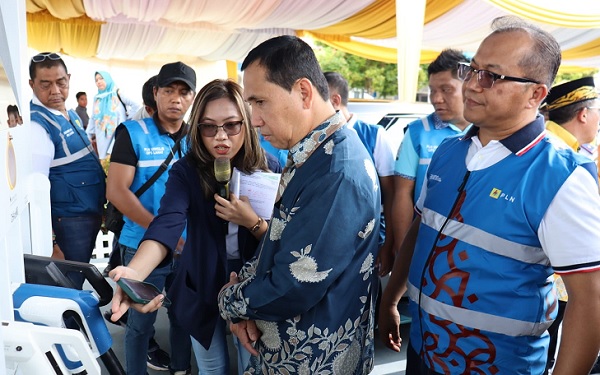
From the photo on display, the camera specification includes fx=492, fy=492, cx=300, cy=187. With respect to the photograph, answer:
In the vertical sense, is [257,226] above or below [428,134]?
below

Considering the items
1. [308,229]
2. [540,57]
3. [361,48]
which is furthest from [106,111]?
[361,48]

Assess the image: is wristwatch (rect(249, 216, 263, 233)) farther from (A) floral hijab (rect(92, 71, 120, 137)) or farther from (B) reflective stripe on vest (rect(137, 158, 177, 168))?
(A) floral hijab (rect(92, 71, 120, 137))

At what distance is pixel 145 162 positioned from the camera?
2.85 metres

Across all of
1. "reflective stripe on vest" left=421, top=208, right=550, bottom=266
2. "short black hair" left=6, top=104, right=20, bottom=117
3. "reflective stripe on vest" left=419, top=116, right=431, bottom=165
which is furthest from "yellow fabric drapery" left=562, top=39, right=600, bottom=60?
"short black hair" left=6, top=104, right=20, bottom=117

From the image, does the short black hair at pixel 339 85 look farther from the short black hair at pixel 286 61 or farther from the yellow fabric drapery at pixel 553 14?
the yellow fabric drapery at pixel 553 14

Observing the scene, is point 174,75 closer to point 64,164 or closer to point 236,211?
point 64,164

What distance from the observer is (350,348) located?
1.48 meters

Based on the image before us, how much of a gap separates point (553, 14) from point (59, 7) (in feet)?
25.7

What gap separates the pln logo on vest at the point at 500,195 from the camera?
1.34m

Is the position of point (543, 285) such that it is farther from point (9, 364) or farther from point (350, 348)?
point (9, 364)

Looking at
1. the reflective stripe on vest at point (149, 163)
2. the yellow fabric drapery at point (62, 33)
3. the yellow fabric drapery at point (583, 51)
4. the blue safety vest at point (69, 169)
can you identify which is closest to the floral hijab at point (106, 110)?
the yellow fabric drapery at point (62, 33)

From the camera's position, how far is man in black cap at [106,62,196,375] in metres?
2.74

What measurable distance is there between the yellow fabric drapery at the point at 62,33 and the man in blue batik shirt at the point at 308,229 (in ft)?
29.8

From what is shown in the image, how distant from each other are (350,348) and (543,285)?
0.59 m
